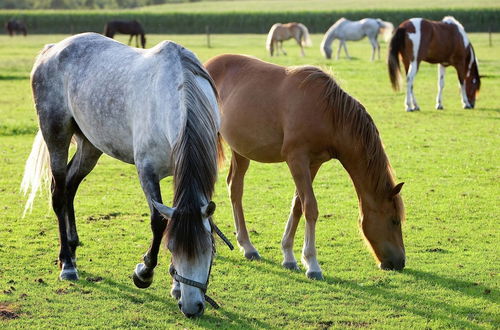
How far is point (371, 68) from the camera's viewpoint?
27797mm

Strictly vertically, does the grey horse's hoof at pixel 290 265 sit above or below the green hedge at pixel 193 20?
above

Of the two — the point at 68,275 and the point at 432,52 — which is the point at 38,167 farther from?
the point at 432,52

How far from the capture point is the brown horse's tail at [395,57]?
1655cm

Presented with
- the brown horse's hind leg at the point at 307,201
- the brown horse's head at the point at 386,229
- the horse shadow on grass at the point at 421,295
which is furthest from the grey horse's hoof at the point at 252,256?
the brown horse's head at the point at 386,229

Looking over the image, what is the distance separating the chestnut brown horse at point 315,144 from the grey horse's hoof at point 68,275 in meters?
1.82

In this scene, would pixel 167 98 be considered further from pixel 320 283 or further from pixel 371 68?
pixel 371 68

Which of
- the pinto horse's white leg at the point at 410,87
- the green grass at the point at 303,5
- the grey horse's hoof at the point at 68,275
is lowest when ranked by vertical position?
the green grass at the point at 303,5

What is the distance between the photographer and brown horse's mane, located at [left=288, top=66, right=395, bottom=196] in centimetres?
601

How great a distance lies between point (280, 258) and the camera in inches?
268

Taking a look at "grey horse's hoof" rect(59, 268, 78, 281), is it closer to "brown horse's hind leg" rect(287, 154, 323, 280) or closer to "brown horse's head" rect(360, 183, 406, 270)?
"brown horse's hind leg" rect(287, 154, 323, 280)

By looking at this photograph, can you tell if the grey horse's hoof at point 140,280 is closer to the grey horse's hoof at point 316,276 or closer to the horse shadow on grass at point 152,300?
the horse shadow on grass at point 152,300

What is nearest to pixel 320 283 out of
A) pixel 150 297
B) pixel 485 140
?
pixel 150 297

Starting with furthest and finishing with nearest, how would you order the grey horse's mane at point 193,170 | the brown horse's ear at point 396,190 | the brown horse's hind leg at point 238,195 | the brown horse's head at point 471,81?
the brown horse's head at point 471,81, the brown horse's hind leg at point 238,195, the brown horse's ear at point 396,190, the grey horse's mane at point 193,170

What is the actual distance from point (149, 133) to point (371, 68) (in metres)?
23.5
